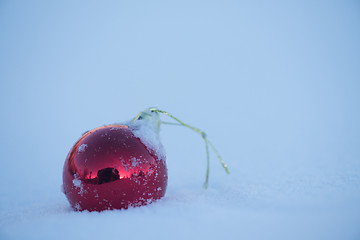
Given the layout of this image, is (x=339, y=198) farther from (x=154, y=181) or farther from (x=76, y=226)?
(x=76, y=226)

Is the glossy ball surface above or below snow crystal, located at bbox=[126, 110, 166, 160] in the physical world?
below

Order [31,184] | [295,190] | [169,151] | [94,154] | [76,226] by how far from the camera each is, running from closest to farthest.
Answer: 1. [76,226]
2. [94,154]
3. [295,190]
4. [31,184]
5. [169,151]

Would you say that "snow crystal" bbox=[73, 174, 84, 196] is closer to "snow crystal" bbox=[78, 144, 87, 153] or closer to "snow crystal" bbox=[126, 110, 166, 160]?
"snow crystal" bbox=[78, 144, 87, 153]

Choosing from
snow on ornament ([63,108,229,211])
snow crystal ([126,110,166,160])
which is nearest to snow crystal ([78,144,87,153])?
snow on ornament ([63,108,229,211])

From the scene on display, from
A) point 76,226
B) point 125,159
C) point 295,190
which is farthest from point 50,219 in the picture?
point 295,190

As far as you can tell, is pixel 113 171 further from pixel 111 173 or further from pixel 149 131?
pixel 149 131

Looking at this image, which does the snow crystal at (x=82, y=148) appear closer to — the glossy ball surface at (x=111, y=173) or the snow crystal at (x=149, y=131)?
the glossy ball surface at (x=111, y=173)

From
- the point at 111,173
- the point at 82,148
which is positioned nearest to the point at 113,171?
the point at 111,173
